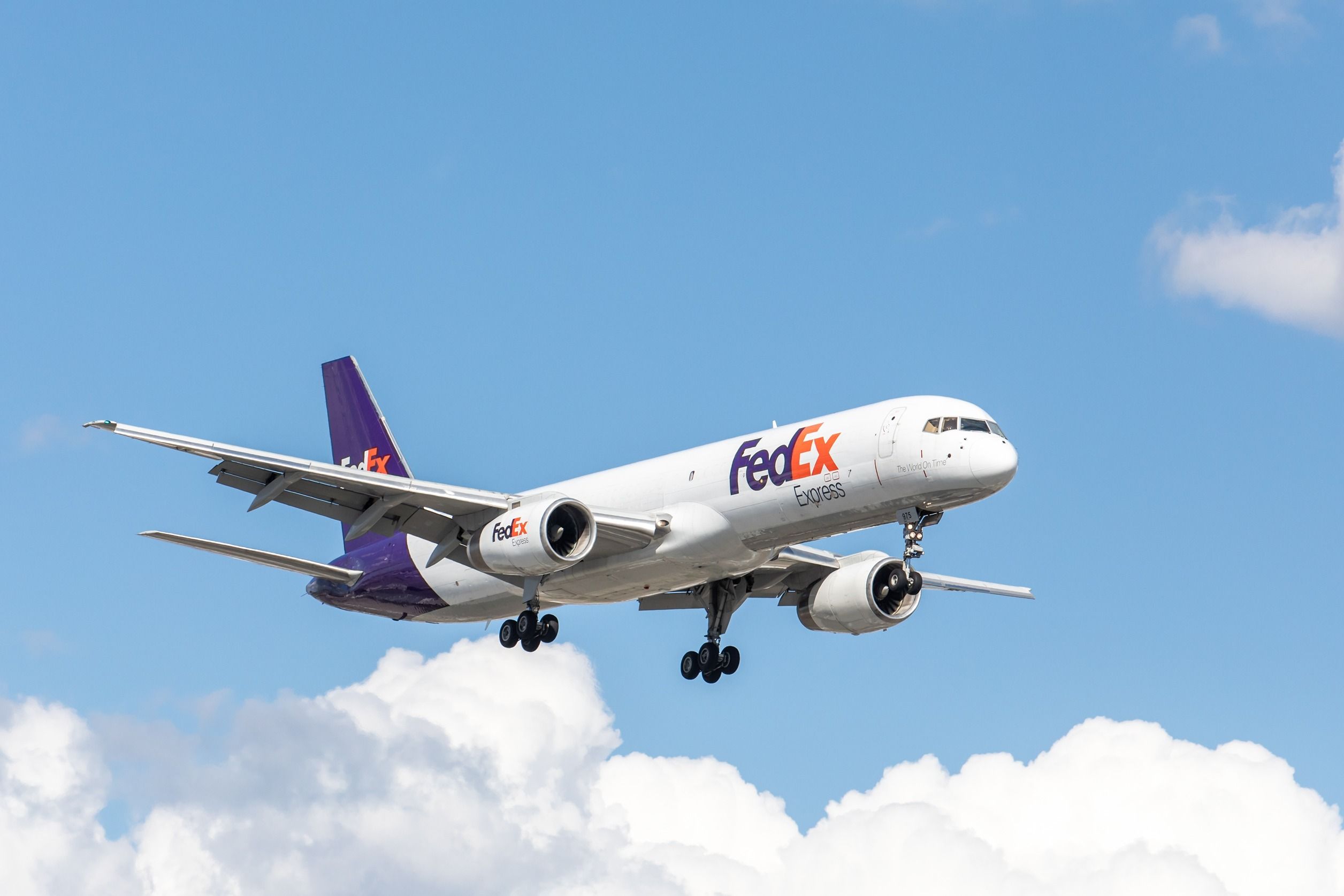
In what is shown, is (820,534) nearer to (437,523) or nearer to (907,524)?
(907,524)

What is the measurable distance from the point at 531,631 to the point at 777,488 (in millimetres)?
8420

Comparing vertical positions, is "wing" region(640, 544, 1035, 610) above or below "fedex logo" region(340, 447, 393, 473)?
below

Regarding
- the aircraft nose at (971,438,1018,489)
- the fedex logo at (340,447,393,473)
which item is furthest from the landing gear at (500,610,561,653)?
the aircraft nose at (971,438,1018,489)

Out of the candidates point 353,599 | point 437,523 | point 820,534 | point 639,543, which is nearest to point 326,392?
point 353,599

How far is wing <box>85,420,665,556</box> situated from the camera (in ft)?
136

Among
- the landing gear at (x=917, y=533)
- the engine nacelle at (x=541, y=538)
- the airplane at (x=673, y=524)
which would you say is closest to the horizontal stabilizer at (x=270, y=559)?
the airplane at (x=673, y=524)

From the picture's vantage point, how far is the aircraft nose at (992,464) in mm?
38531

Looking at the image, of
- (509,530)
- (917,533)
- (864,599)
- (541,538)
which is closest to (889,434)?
(917,533)

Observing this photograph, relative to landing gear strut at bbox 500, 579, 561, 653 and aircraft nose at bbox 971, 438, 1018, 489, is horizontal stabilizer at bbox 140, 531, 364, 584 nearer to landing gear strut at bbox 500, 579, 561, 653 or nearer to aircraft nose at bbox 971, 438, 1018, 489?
landing gear strut at bbox 500, 579, 561, 653

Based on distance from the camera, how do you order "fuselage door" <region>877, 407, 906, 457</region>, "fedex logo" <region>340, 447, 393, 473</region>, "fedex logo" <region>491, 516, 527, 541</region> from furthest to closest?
1. "fedex logo" <region>340, 447, 393, 473</region>
2. "fedex logo" <region>491, 516, 527, 541</region>
3. "fuselage door" <region>877, 407, 906, 457</region>

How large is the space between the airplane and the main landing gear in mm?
44

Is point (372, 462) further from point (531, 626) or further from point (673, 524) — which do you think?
point (673, 524)

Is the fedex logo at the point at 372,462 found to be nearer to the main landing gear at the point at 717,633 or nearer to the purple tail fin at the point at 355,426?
the purple tail fin at the point at 355,426

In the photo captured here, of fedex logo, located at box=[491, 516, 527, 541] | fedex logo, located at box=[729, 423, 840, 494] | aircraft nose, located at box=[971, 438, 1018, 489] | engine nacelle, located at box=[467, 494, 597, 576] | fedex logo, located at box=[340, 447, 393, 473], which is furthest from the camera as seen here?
fedex logo, located at box=[340, 447, 393, 473]
